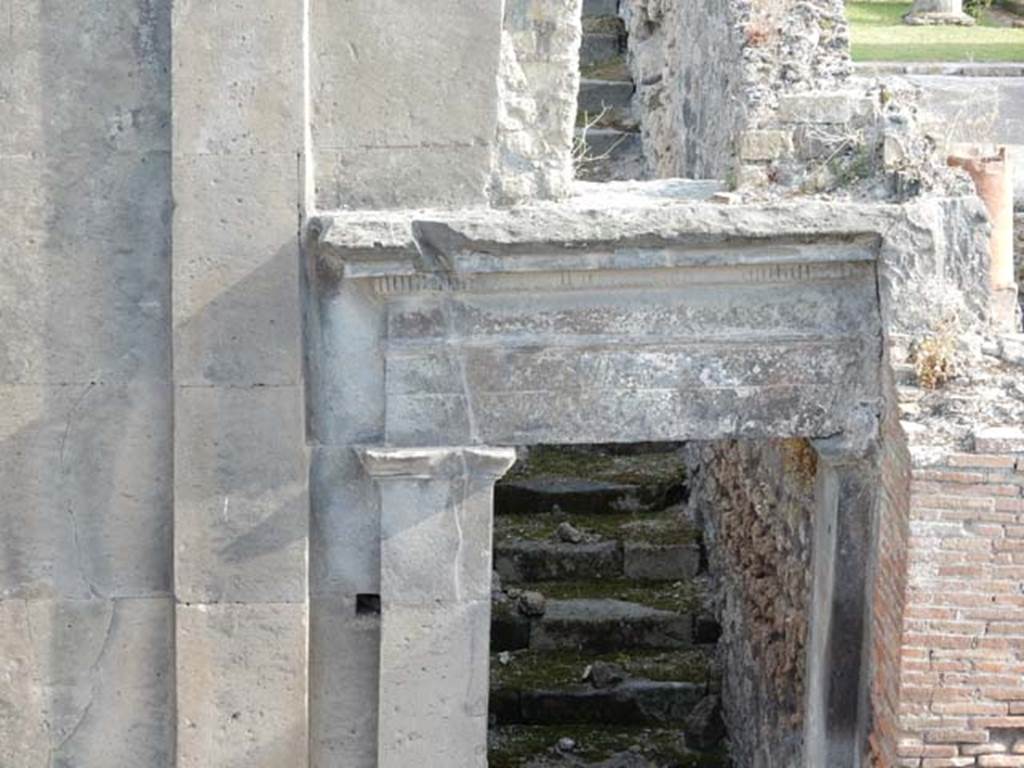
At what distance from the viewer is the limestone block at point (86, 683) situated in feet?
27.8

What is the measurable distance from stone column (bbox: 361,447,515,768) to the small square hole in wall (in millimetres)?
158

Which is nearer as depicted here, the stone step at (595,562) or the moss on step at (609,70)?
the stone step at (595,562)


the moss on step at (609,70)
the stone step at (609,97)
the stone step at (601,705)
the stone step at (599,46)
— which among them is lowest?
the stone step at (601,705)

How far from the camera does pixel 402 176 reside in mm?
8203

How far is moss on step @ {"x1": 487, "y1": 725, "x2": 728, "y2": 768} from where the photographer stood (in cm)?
1159

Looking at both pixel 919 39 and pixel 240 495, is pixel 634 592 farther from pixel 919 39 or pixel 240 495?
pixel 919 39

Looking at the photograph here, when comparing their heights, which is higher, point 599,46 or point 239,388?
point 599,46

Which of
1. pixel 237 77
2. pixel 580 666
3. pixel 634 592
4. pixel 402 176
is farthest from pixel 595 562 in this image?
pixel 237 77

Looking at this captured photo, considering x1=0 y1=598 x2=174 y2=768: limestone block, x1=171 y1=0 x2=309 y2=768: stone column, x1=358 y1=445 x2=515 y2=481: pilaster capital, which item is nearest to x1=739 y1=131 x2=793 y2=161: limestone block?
x1=358 y1=445 x2=515 y2=481: pilaster capital

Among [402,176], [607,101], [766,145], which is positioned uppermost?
[607,101]

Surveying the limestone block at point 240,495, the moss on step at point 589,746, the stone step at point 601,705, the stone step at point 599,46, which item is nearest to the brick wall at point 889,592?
the limestone block at point 240,495

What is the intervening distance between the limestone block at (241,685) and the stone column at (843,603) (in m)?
2.17

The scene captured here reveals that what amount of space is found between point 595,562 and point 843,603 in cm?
494

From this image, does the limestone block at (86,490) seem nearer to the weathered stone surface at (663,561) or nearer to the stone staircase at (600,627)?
the stone staircase at (600,627)
